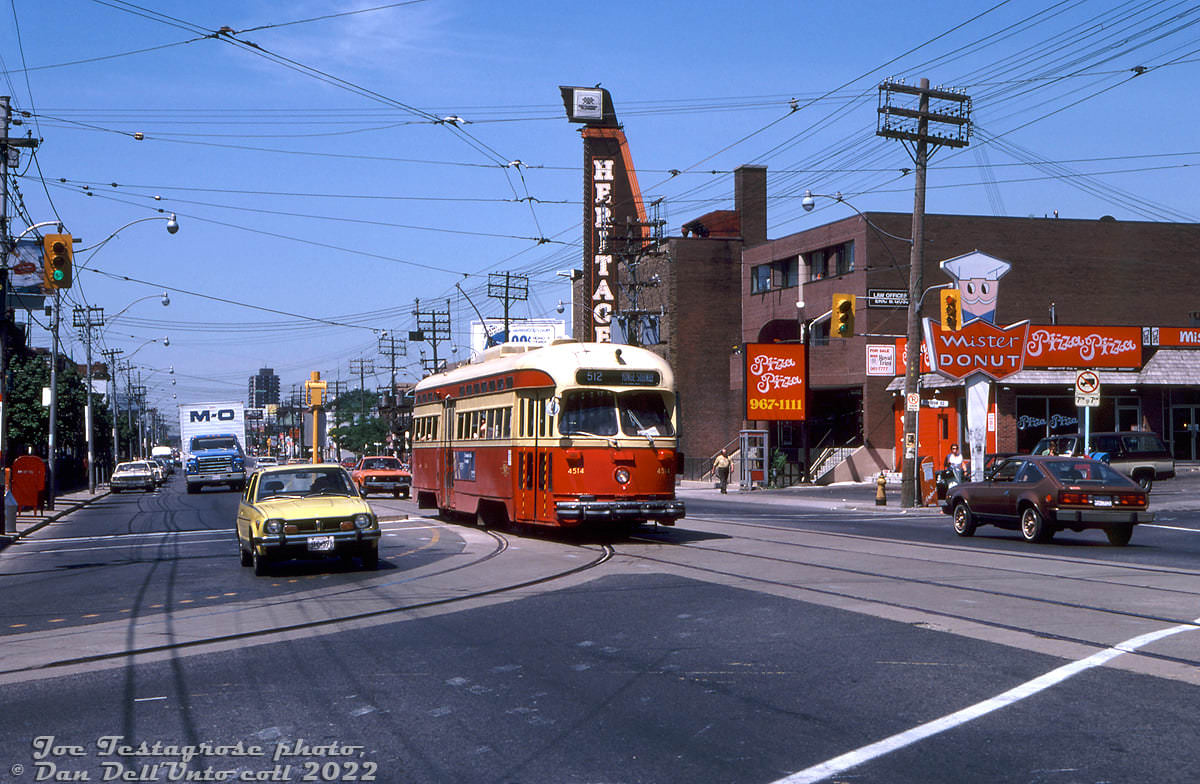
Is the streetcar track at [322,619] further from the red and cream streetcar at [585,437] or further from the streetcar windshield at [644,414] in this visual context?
the streetcar windshield at [644,414]

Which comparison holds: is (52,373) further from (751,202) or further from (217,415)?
(751,202)

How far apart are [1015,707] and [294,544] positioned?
11.1 meters

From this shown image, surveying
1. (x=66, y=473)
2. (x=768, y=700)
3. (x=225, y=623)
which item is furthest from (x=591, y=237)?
(x=768, y=700)

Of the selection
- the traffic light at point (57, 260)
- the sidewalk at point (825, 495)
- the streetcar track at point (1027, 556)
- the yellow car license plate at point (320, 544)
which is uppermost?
the traffic light at point (57, 260)

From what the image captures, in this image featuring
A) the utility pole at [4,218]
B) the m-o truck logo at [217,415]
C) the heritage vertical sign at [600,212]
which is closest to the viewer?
the utility pole at [4,218]

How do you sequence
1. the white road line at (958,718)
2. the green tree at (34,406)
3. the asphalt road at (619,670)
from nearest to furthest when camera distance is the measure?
1. the white road line at (958,718)
2. the asphalt road at (619,670)
3. the green tree at (34,406)

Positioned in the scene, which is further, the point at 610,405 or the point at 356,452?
the point at 356,452

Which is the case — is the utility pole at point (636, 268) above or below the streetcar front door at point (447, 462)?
above

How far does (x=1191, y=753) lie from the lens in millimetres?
6312

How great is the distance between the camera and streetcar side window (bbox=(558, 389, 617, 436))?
20.4 meters

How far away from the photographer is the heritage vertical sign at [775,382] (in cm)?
5203

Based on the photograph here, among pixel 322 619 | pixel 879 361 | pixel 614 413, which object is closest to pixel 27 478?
pixel 614 413

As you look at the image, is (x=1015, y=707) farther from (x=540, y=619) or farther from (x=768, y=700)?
(x=540, y=619)

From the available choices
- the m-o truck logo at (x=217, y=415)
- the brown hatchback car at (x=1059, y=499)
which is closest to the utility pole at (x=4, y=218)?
the brown hatchback car at (x=1059, y=499)
